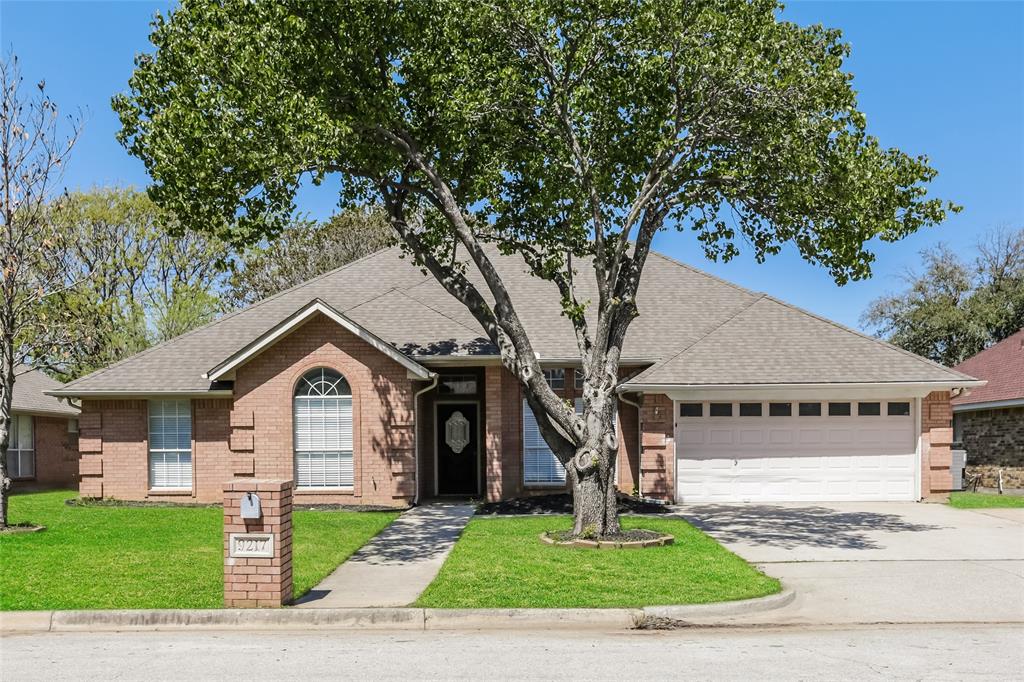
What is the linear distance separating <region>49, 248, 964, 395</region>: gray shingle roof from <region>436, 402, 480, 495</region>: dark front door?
200cm

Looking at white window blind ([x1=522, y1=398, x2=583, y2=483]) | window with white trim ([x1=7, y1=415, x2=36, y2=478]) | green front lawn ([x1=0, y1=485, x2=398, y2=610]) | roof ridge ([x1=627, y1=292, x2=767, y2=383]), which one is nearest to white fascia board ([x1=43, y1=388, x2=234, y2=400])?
green front lawn ([x1=0, y1=485, x2=398, y2=610])

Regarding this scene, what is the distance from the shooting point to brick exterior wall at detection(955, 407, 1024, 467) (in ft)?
85.0

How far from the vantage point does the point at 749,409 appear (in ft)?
66.5

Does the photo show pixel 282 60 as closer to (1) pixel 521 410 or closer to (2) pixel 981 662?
(1) pixel 521 410

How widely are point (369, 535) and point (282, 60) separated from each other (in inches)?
311

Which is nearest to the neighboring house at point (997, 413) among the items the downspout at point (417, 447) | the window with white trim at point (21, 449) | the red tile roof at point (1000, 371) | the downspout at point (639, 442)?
the red tile roof at point (1000, 371)

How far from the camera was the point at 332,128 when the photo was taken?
12.8 meters

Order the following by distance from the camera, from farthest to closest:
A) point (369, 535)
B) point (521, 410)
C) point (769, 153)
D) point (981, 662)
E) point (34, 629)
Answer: point (521, 410), point (369, 535), point (769, 153), point (34, 629), point (981, 662)

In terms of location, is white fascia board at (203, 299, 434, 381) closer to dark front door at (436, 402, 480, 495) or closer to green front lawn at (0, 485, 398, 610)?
dark front door at (436, 402, 480, 495)

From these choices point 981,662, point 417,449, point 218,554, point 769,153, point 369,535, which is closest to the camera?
point 981,662

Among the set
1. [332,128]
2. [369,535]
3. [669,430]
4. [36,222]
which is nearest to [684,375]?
[669,430]

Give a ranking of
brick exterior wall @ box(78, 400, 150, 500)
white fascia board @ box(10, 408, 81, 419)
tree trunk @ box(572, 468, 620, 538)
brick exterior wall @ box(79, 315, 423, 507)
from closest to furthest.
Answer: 1. tree trunk @ box(572, 468, 620, 538)
2. brick exterior wall @ box(79, 315, 423, 507)
3. brick exterior wall @ box(78, 400, 150, 500)
4. white fascia board @ box(10, 408, 81, 419)

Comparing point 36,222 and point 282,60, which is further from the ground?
point 282,60

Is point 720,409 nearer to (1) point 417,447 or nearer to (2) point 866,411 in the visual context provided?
(2) point 866,411
